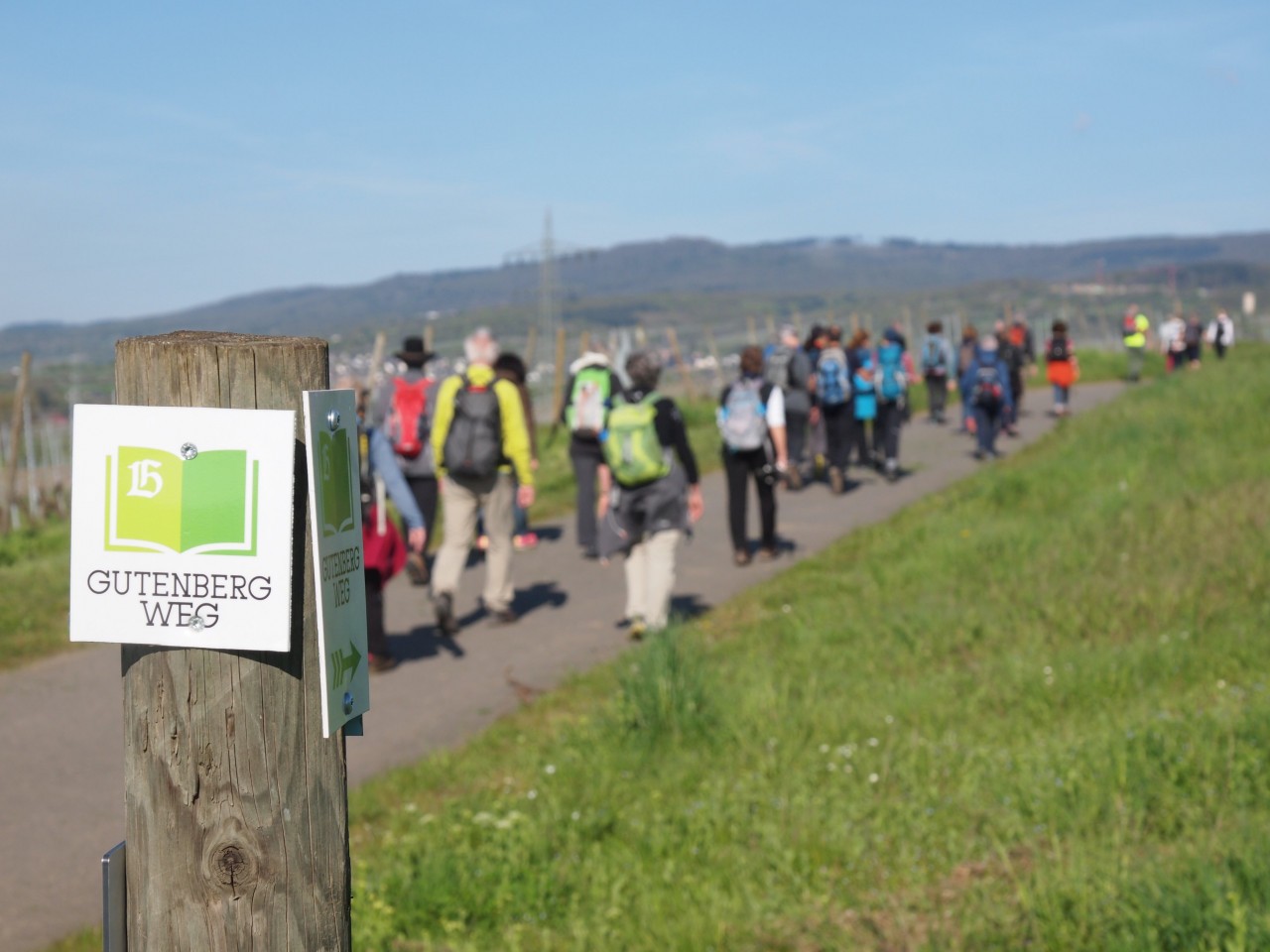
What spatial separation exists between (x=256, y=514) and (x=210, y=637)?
7.3 inches

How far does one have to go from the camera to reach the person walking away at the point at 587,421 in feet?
38.3

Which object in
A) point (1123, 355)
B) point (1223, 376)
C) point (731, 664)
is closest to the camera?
point (731, 664)

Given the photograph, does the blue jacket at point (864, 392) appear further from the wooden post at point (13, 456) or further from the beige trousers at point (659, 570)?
the wooden post at point (13, 456)

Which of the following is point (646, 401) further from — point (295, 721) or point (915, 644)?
point (295, 721)

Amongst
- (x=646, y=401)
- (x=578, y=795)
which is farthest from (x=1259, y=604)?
(x=578, y=795)

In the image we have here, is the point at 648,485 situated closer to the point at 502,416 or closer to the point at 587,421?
the point at 502,416

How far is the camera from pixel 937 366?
2302 centimetres

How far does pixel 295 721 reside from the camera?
2.13m

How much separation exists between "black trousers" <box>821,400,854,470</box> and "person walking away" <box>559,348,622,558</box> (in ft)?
13.2

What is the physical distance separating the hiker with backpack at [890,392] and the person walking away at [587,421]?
17.1 feet

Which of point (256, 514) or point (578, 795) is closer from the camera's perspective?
point (256, 514)

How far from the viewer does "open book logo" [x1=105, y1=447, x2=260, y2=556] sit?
2.05 meters

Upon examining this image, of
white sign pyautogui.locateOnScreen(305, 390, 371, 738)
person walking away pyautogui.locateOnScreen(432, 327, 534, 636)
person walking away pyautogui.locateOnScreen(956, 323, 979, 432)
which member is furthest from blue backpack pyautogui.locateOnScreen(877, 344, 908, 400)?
white sign pyautogui.locateOnScreen(305, 390, 371, 738)

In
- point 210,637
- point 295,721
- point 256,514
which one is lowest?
point 295,721
